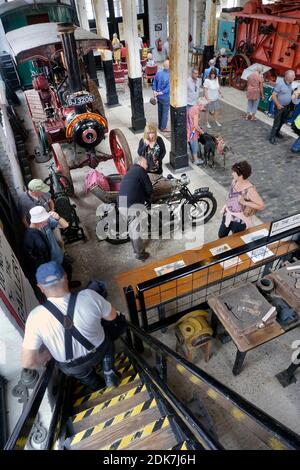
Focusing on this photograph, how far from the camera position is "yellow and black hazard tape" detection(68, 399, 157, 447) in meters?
2.26

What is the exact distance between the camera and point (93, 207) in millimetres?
6387

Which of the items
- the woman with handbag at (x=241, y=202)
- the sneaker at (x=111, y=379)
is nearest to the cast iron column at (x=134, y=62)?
the woman with handbag at (x=241, y=202)

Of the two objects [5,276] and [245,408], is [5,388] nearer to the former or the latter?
[5,276]

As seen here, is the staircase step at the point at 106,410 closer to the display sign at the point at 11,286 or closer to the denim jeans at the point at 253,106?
the display sign at the point at 11,286

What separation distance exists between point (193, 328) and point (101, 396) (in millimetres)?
1192

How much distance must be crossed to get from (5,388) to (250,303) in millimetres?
2410

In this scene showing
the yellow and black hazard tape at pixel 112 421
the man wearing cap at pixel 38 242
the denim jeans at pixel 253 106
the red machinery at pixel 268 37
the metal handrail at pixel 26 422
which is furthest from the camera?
the red machinery at pixel 268 37

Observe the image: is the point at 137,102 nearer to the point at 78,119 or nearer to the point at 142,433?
the point at 78,119

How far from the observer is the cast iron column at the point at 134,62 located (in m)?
7.43

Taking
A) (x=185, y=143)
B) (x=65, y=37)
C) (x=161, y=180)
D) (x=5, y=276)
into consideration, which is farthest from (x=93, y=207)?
(x=5, y=276)

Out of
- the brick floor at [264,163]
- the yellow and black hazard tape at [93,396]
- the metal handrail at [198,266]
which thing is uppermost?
the metal handrail at [198,266]

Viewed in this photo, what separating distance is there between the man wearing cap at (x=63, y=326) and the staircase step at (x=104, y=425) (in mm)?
418

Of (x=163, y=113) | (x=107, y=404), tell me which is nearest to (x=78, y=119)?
(x=163, y=113)

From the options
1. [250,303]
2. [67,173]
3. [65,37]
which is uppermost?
[65,37]
